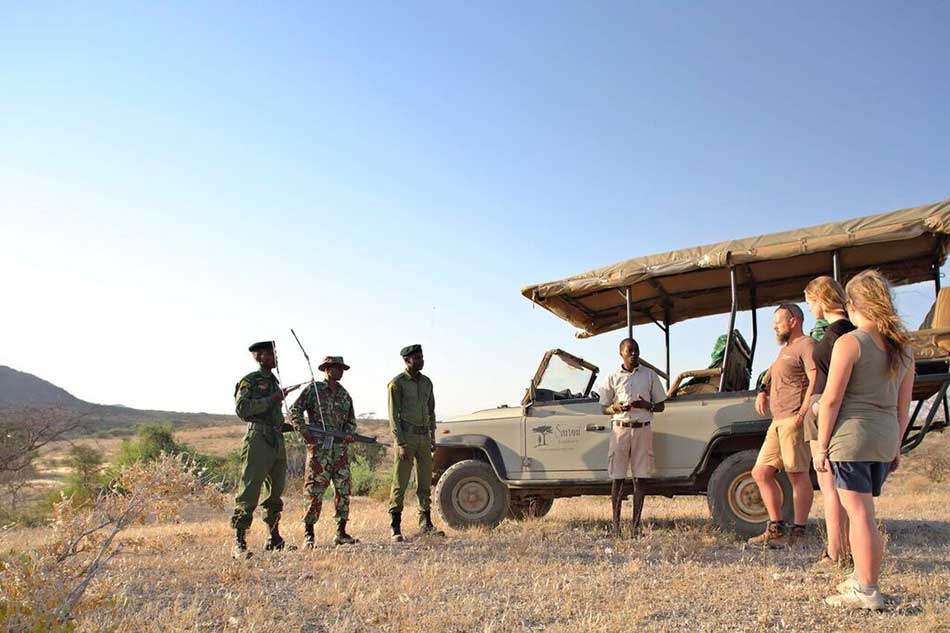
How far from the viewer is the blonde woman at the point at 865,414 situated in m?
4.00

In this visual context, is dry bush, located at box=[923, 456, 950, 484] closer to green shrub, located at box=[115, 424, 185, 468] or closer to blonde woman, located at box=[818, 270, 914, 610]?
blonde woman, located at box=[818, 270, 914, 610]

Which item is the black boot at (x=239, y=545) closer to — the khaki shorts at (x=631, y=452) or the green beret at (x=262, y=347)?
the green beret at (x=262, y=347)

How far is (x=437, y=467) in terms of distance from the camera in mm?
8508

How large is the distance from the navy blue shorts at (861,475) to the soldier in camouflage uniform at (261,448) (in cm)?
453

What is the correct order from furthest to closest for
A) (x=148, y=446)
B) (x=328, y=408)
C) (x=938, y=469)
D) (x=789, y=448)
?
(x=148, y=446) → (x=938, y=469) → (x=328, y=408) → (x=789, y=448)

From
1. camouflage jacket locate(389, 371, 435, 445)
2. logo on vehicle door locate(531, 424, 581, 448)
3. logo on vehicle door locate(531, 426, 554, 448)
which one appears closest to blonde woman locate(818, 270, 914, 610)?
logo on vehicle door locate(531, 424, 581, 448)

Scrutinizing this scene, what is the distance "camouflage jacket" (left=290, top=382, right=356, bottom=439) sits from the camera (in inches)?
286

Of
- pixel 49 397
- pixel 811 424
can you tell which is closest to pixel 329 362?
pixel 811 424

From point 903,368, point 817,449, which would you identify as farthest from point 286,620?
point 903,368

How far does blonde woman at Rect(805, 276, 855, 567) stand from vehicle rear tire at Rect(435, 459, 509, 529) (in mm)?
3518

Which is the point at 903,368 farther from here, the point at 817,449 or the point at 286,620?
the point at 286,620

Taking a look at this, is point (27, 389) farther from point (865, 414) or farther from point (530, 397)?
point (865, 414)

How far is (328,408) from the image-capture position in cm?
738

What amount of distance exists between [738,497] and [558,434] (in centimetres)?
183
